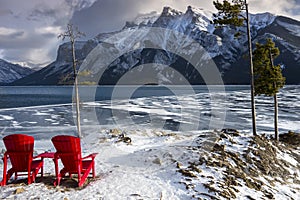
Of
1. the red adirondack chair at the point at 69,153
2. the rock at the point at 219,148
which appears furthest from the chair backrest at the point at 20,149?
the rock at the point at 219,148

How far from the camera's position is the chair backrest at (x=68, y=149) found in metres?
7.91

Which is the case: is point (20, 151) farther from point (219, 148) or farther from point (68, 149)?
point (219, 148)

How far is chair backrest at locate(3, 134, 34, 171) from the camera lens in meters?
8.03

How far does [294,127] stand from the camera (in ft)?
96.5

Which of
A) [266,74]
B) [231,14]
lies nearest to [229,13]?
[231,14]

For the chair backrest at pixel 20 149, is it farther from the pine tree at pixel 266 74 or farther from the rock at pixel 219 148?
the pine tree at pixel 266 74

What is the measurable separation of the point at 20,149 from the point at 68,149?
149 centimetres

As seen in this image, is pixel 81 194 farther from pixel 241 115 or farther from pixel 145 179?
pixel 241 115

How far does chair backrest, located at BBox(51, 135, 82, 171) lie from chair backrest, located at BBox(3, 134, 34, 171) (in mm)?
850

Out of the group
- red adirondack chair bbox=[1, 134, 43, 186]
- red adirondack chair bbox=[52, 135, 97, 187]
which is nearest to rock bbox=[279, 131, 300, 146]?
red adirondack chair bbox=[52, 135, 97, 187]

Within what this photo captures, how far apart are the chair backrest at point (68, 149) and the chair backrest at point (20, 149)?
0.85 m

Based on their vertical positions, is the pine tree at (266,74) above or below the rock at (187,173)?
above

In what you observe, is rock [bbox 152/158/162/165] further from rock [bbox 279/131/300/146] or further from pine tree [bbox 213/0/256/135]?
rock [bbox 279/131/300/146]

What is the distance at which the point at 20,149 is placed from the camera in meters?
8.12
